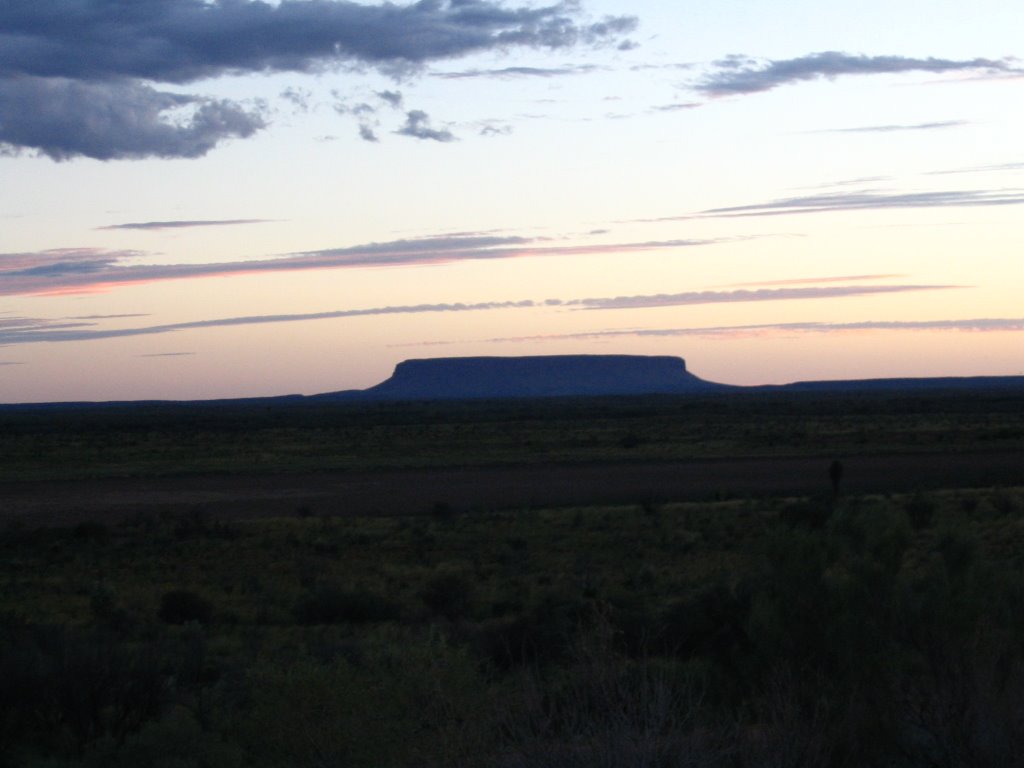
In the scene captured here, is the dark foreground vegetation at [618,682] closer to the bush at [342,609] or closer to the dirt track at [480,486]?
the bush at [342,609]

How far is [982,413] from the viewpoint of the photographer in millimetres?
111438

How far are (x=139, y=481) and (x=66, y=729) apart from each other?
45.5 metres

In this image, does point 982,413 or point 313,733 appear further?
point 982,413

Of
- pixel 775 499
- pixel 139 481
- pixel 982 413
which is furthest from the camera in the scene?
pixel 982 413

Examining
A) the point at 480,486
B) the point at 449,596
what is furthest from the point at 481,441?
the point at 449,596

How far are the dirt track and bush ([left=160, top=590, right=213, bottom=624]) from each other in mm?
17762

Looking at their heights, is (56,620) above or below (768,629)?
below

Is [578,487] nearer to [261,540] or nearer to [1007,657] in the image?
[261,540]

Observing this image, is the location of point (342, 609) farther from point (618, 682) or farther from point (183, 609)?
point (618, 682)

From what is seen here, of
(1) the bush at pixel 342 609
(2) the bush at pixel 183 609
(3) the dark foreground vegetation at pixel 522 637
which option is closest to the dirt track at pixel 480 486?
(3) the dark foreground vegetation at pixel 522 637

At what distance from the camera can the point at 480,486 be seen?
48.0 meters

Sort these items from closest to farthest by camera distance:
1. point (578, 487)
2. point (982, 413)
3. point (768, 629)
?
1. point (768, 629)
2. point (578, 487)
3. point (982, 413)

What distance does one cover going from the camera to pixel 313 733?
9.87 metres

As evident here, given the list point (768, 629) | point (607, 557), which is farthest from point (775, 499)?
point (768, 629)
